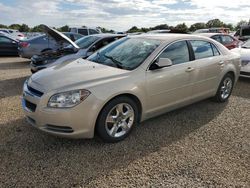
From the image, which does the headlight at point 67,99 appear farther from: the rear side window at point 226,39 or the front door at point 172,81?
the rear side window at point 226,39

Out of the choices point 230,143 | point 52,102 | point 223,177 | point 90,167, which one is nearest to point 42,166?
point 90,167

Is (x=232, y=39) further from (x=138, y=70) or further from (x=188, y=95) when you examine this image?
(x=138, y=70)

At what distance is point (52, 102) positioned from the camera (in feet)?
10.8

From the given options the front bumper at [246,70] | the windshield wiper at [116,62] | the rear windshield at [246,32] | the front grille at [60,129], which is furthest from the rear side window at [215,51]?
the rear windshield at [246,32]

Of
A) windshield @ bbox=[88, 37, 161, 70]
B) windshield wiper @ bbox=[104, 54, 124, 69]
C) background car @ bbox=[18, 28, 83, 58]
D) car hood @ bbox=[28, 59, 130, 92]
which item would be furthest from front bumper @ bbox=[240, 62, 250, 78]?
background car @ bbox=[18, 28, 83, 58]

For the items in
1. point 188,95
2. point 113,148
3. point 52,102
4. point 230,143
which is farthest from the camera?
point 188,95

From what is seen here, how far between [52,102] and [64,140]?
0.74 meters

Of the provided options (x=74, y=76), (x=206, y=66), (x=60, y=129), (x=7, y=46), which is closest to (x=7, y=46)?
(x=7, y=46)

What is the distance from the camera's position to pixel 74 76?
3.63 m

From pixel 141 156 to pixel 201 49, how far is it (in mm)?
2644

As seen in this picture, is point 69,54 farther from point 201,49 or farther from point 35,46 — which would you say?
point 35,46

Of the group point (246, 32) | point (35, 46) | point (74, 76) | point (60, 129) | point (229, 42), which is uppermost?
point (246, 32)

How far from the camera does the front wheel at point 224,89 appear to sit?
5466 mm

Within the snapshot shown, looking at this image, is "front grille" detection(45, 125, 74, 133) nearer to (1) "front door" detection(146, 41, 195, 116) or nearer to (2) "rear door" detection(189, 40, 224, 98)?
(1) "front door" detection(146, 41, 195, 116)
